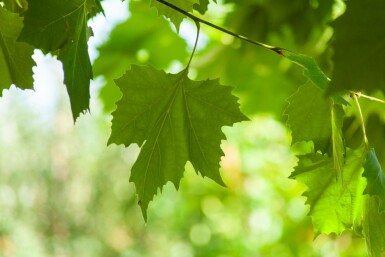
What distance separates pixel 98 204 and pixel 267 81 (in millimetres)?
5090

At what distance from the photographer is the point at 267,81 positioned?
1.77 m

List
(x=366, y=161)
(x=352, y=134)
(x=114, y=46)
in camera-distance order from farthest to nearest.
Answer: (x=114, y=46) → (x=352, y=134) → (x=366, y=161)

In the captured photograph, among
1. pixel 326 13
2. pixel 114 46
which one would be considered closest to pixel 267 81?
pixel 114 46

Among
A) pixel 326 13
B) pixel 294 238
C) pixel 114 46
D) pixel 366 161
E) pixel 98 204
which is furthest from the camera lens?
pixel 98 204

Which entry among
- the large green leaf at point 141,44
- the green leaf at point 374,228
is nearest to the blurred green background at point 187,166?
the large green leaf at point 141,44

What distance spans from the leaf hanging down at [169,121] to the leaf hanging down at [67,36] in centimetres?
9

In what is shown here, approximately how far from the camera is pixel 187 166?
3.09 m

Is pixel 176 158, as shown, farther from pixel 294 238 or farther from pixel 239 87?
pixel 294 238

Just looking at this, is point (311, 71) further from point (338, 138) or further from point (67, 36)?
point (67, 36)

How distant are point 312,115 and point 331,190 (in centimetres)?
→ 9

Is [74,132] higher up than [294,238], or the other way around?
[74,132]

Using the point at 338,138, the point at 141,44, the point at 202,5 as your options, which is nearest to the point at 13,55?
the point at 202,5

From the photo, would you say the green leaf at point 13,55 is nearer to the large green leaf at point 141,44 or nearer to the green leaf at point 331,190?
the green leaf at point 331,190

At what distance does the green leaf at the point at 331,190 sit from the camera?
2.24 ft
